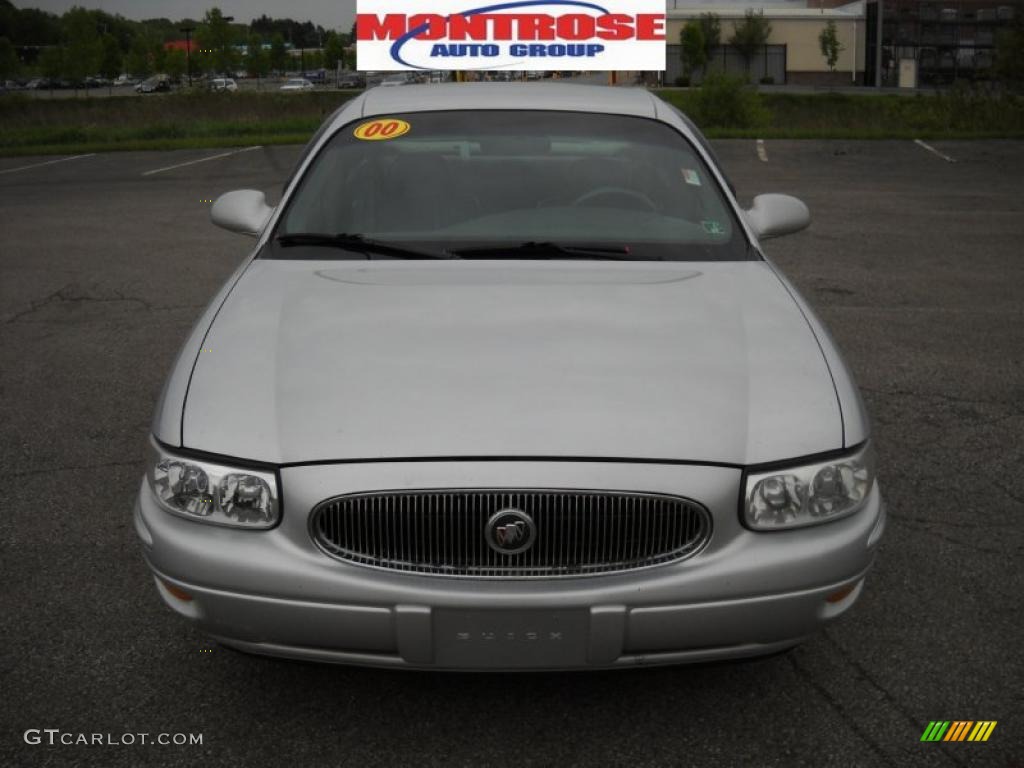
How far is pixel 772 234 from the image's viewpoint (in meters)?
4.29

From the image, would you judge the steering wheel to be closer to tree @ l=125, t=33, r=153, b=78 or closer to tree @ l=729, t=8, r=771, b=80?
tree @ l=729, t=8, r=771, b=80

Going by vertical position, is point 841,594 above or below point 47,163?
below

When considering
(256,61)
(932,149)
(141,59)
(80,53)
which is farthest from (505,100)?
(141,59)

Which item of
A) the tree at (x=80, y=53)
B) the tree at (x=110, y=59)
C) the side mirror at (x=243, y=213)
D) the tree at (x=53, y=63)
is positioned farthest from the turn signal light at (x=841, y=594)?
the tree at (x=110, y=59)

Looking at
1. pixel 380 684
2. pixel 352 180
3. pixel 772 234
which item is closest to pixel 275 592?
pixel 380 684

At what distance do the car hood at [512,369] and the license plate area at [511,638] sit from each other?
35 centimetres

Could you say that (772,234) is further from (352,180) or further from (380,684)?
(380,684)

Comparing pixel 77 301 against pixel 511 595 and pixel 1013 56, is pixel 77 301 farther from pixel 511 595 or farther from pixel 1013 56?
pixel 1013 56

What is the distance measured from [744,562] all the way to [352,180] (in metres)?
2.16

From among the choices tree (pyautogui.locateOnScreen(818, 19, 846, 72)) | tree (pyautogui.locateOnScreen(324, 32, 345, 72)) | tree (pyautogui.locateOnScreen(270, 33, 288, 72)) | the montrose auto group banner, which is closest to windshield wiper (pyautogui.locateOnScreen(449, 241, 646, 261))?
the montrose auto group banner

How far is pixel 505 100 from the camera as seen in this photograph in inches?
171

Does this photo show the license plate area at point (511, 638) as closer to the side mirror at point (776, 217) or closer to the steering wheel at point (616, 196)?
the steering wheel at point (616, 196)

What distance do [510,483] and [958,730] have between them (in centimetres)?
128

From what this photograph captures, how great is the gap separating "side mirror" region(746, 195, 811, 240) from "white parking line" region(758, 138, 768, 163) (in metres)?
15.2
